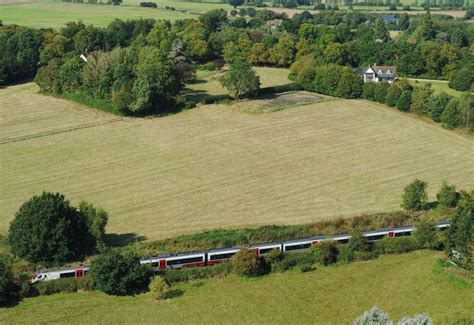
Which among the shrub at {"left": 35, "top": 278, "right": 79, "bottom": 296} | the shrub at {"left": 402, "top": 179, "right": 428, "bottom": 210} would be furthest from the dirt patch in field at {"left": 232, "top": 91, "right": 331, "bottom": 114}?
the shrub at {"left": 35, "top": 278, "right": 79, "bottom": 296}

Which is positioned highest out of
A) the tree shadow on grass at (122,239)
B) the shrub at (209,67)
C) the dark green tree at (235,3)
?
the dark green tree at (235,3)

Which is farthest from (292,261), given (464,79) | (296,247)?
(464,79)

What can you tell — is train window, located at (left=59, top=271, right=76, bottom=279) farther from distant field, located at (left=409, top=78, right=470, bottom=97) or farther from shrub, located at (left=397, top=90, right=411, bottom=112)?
distant field, located at (left=409, top=78, right=470, bottom=97)

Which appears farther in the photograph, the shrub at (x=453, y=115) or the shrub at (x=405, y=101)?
the shrub at (x=405, y=101)

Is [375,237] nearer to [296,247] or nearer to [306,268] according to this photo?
[296,247]

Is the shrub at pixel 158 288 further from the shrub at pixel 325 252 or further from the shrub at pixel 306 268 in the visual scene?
Result: the shrub at pixel 325 252

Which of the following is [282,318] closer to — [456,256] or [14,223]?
[456,256]

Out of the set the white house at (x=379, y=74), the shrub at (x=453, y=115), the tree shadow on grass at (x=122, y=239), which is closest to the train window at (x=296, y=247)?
the tree shadow on grass at (x=122, y=239)
